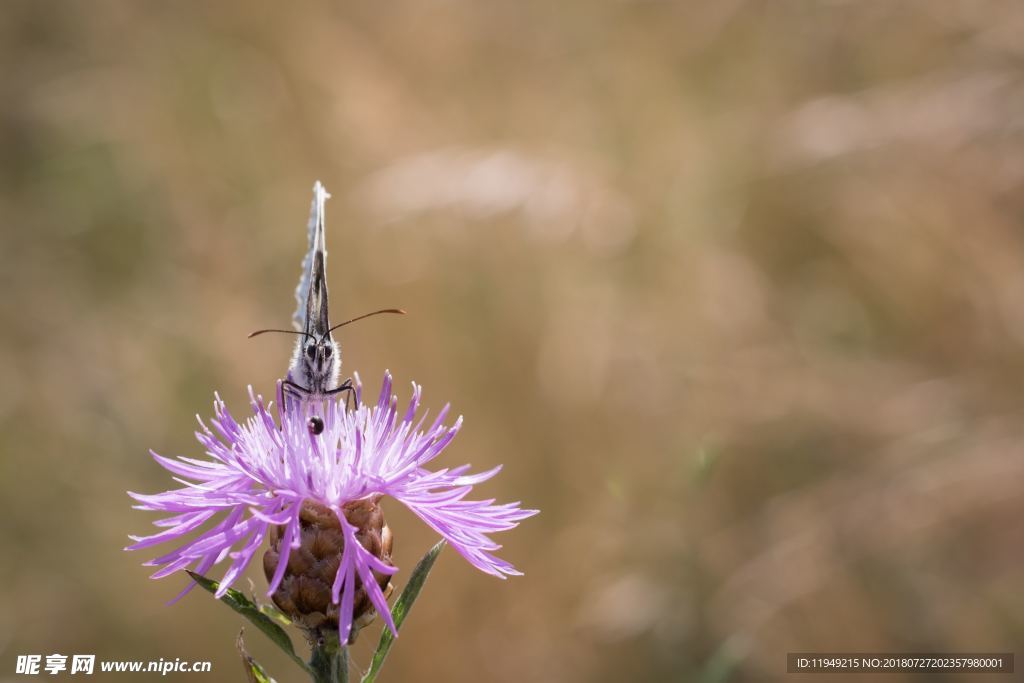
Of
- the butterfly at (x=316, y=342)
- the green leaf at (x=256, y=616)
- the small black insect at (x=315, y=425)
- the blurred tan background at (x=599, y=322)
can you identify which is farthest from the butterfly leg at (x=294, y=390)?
the blurred tan background at (x=599, y=322)

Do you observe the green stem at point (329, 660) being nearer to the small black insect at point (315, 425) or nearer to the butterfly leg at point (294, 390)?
the small black insect at point (315, 425)

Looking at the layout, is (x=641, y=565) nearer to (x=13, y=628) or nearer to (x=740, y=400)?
(x=740, y=400)

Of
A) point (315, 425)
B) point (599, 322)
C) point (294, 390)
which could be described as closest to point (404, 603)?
point (315, 425)

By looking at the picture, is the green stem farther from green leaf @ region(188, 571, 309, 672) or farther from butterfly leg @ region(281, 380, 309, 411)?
butterfly leg @ region(281, 380, 309, 411)

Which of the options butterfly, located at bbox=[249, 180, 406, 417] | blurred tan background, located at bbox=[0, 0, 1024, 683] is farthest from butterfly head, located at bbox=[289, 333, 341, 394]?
blurred tan background, located at bbox=[0, 0, 1024, 683]

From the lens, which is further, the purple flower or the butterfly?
the butterfly

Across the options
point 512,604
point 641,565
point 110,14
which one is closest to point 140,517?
point 512,604

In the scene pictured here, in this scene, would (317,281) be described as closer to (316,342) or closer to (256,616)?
(316,342)
